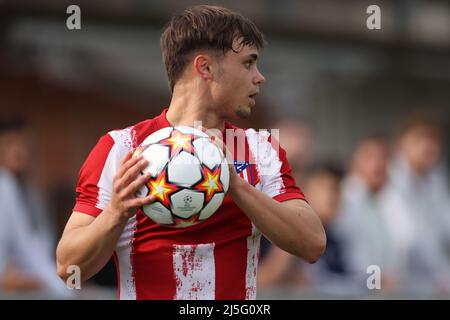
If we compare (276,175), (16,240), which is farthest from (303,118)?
(276,175)

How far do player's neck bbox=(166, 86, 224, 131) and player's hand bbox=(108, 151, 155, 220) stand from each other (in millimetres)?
608

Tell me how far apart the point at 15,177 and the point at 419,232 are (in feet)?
14.2

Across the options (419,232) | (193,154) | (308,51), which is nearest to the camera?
(193,154)

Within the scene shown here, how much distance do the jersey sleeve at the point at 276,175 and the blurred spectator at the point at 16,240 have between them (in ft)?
15.0

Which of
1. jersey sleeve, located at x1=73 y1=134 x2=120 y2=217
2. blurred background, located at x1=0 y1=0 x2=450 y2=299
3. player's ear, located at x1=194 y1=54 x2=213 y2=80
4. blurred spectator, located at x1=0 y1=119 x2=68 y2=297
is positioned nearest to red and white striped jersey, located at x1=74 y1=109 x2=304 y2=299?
jersey sleeve, located at x1=73 y1=134 x2=120 y2=217

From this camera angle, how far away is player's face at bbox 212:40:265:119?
191 inches

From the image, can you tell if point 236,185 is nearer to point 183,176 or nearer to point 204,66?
point 183,176

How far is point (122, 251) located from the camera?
481 centimetres

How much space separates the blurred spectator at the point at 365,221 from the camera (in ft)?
31.0

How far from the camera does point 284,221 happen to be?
4586 mm

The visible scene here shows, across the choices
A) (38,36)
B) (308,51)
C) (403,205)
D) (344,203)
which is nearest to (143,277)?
(344,203)

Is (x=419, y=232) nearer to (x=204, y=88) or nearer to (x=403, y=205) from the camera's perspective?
(x=403, y=205)

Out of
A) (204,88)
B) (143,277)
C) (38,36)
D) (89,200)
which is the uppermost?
(38,36)

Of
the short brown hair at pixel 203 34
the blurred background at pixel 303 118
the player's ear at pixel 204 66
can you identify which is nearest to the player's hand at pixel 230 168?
the player's ear at pixel 204 66
